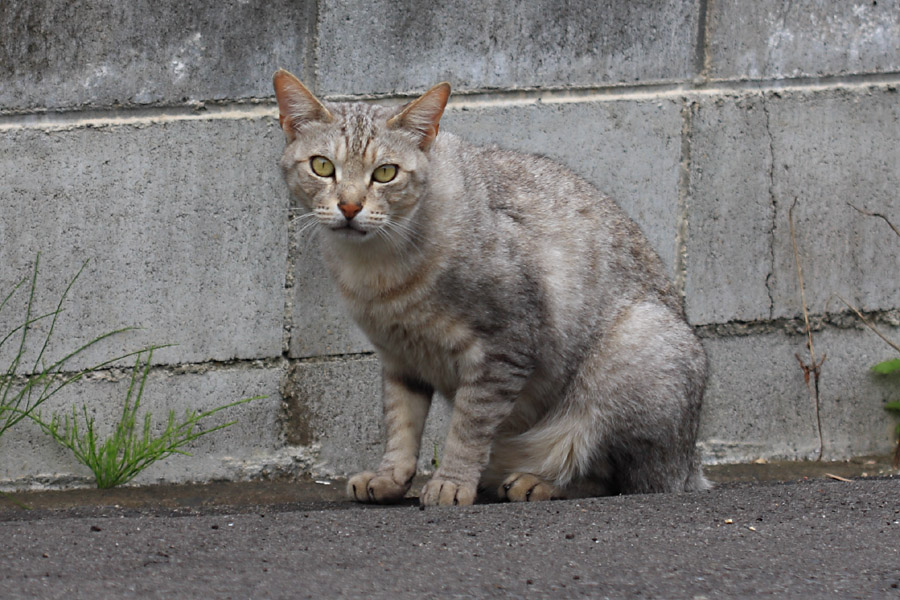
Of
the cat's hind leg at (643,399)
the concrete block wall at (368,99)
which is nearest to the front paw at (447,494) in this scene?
the cat's hind leg at (643,399)

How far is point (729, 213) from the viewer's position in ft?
15.3

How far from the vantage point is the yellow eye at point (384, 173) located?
11.0 ft

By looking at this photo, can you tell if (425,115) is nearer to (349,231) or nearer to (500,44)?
(349,231)

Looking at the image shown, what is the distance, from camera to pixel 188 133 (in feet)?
14.1

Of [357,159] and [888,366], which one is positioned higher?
[357,159]

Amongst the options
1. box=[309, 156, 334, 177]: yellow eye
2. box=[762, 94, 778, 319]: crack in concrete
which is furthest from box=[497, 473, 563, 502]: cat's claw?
box=[762, 94, 778, 319]: crack in concrete

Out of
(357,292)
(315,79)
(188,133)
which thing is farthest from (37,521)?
(315,79)

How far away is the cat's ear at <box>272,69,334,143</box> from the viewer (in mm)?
3383

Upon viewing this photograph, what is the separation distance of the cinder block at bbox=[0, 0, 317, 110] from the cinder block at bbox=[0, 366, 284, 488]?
3.97ft

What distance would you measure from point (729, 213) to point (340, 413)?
201 centimetres

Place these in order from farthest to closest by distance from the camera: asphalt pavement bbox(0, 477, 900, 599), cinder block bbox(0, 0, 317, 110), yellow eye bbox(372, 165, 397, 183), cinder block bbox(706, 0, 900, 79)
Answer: cinder block bbox(706, 0, 900, 79), cinder block bbox(0, 0, 317, 110), yellow eye bbox(372, 165, 397, 183), asphalt pavement bbox(0, 477, 900, 599)

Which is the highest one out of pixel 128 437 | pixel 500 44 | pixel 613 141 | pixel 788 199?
pixel 500 44

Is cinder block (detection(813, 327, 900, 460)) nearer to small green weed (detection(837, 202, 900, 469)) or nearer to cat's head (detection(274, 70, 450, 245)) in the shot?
small green weed (detection(837, 202, 900, 469))

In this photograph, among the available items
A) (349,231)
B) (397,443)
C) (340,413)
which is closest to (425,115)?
(349,231)
